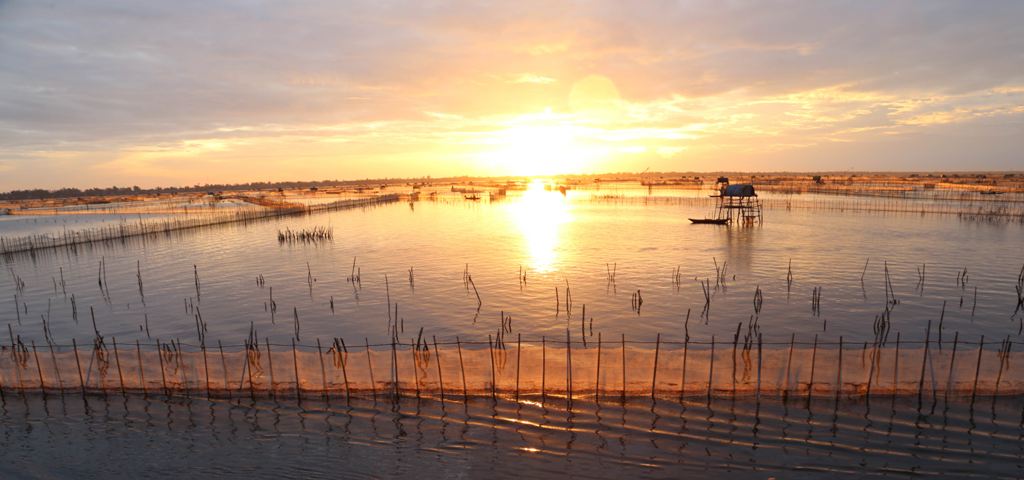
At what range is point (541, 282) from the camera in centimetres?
2184

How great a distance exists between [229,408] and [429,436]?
4.36 metres

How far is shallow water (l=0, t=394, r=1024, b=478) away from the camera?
8812 millimetres

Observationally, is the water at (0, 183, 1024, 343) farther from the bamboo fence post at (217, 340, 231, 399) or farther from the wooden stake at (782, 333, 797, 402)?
the bamboo fence post at (217, 340, 231, 399)

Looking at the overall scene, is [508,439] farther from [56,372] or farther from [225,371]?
[56,372]

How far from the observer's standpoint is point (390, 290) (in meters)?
21.1

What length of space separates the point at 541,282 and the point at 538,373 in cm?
1073

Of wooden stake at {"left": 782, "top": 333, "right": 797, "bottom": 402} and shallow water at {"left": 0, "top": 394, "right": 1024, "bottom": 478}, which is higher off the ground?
wooden stake at {"left": 782, "top": 333, "right": 797, "bottom": 402}

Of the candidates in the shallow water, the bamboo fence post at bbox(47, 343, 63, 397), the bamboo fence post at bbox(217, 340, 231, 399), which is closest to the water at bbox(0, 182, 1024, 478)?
the shallow water

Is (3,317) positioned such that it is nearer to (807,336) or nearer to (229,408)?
(229,408)

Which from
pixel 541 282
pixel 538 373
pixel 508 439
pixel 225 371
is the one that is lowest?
pixel 508 439

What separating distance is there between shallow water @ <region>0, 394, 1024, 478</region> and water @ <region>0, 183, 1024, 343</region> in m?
3.84

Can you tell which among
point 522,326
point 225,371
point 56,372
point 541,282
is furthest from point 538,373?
point 541,282

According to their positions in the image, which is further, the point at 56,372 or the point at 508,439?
the point at 56,372

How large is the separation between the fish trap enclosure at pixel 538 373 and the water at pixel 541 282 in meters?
2.52
